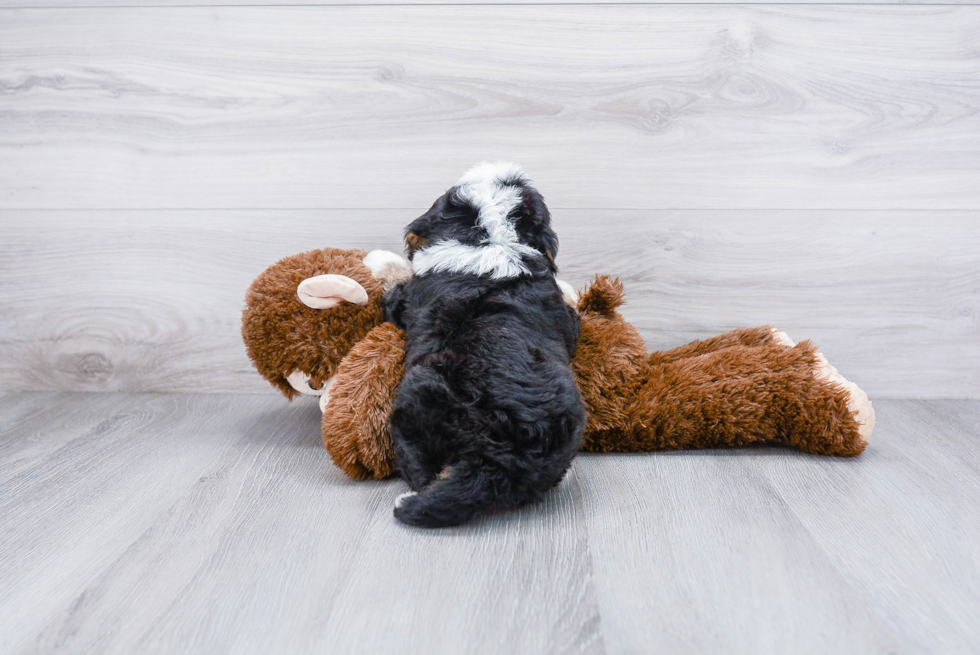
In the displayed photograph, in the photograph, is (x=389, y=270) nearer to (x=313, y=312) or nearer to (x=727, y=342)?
(x=313, y=312)

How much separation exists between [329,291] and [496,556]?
415 millimetres

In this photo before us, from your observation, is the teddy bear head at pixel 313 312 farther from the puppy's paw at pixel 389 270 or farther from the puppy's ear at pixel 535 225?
the puppy's ear at pixel 535 225

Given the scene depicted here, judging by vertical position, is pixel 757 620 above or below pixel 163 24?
below

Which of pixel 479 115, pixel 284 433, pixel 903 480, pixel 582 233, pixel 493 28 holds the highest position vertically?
pixel 493 28

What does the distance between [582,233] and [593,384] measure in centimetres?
31

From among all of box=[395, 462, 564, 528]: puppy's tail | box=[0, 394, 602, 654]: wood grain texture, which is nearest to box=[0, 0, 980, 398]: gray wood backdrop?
box=[0, 394, 602, 654]: wood grain texture

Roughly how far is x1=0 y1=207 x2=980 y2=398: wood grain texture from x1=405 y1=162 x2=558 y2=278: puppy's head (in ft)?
0.83

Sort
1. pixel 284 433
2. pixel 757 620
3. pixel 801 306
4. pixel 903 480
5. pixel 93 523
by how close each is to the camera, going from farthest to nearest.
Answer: pixel 801 306 → pixel 284 433 → pixel 903 480 → pixel 93 523 → pixel 757 620

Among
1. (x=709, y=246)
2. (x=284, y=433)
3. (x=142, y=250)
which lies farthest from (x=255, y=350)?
(x=709, y=246)

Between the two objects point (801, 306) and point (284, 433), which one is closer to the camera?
point (284, 433)

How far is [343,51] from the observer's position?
111 centimetres

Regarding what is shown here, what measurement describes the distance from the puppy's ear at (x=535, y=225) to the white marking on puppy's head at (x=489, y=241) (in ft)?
0.03

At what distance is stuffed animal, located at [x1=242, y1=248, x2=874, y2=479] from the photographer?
0.92 metres

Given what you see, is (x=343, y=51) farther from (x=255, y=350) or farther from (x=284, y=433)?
(x=284, y=433)
